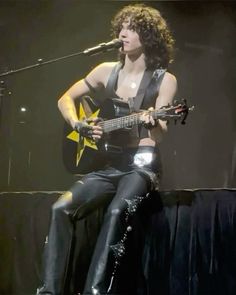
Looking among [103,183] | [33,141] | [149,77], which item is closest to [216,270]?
[103,183]

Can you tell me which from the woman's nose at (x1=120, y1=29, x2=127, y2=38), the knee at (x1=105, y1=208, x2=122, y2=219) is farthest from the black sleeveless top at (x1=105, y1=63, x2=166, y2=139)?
the knee at (x1=105, y1=208, x2=122, y2=219)

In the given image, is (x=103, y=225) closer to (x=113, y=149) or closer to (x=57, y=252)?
(x=57, y=252)

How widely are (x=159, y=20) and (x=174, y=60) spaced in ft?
0.61

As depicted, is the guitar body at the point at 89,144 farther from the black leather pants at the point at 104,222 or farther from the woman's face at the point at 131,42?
the woman's face at the point at 131,42

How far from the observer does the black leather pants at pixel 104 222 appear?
1551 mm

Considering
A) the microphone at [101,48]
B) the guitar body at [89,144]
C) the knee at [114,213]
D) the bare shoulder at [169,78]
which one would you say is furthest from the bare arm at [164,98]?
the knee at [114,213]

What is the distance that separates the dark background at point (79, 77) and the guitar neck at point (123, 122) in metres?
A: 0.19

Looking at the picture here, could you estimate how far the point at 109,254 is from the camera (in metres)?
1.55

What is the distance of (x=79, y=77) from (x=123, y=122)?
35 centimetres

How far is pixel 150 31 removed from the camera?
76.1 inches

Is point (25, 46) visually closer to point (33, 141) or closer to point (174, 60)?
point (33, 141)

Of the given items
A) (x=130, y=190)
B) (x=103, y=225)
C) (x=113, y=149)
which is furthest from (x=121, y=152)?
(x=103, y=225)

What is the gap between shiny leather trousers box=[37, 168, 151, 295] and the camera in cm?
155

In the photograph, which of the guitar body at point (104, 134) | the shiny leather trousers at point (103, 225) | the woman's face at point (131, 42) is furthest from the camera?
the woman's face at point (131, 42)
